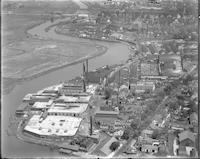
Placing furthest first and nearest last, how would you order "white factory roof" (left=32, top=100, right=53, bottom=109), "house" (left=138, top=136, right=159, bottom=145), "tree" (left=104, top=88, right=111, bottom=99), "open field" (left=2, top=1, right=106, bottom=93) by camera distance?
"open field" (left=2, top=1, right=106, bottom=93) → "tree" (left=104, top=88, right=111, bottom=99) → "white factory roof" (left=32, top=100, right=53, bottom=109) → "house" (left=138, top=136, right=159, bottom=145)

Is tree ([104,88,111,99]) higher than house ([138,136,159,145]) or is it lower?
higher

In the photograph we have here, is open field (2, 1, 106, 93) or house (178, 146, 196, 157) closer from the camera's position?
house (178, 146, 196, 157)

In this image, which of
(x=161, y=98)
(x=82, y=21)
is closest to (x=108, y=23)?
(x=82, y=21)

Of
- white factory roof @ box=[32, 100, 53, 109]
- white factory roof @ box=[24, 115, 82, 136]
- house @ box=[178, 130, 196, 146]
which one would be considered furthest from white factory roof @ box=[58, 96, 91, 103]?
house @ box=[178, 130, 196, 146]

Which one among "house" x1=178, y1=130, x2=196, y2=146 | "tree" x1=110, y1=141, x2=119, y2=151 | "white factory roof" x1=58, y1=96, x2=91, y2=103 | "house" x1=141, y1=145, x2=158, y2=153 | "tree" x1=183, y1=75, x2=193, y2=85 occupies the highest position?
"tree" x1=183, y1=75, x2=193, y2=85

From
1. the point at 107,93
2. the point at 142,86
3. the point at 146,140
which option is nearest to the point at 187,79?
the point at 142,86

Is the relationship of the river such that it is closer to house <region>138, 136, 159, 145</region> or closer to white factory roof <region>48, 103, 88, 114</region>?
white factory roof <region>48, 103, 88, 114</region>
